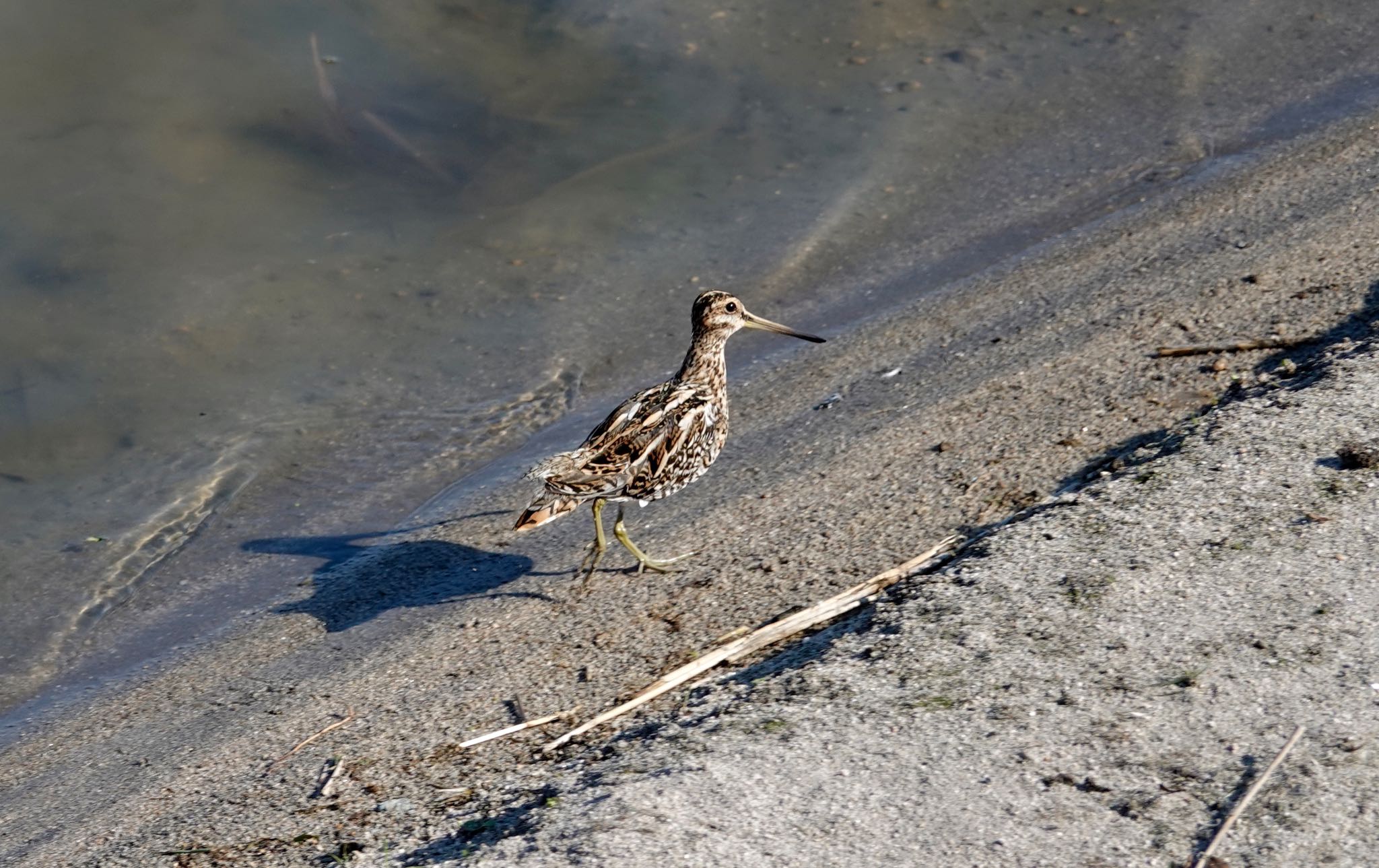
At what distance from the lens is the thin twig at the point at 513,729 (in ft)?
14.5

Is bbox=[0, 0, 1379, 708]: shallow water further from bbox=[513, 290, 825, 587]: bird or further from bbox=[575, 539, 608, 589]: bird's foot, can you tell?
bbox=[513, 290, 825, 587]: bird

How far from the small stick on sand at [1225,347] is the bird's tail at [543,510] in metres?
2.41

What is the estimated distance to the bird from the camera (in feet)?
17.4

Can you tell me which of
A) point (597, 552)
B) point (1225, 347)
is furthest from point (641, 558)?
point (1225, 347)

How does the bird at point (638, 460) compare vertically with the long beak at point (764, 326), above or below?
below

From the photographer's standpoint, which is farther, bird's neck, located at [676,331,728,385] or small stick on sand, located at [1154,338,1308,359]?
bird's neck, located at [676,331,728,385]

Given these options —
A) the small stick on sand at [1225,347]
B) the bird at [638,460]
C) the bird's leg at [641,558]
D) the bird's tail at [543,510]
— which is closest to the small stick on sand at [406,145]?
the bird at [638,460]

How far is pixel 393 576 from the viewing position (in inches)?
239

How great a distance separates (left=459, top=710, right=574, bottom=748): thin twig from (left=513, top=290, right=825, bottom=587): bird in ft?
3.01

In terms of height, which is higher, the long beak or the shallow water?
the shallow water

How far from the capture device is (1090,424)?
550 centimetres

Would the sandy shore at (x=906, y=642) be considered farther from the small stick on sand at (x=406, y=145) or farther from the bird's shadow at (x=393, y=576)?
the small stick on sand at (x=406, y=145)

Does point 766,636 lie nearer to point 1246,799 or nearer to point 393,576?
point 1246,799

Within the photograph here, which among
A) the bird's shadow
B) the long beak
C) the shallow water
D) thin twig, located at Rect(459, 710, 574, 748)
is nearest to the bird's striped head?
the long beak
